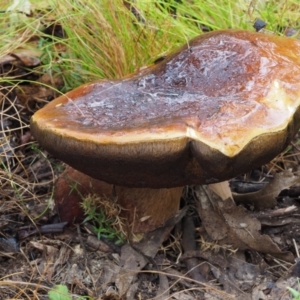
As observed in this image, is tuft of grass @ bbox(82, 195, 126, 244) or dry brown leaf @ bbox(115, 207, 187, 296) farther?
tuft of grass @ bbox(82, 195, 126, 244)

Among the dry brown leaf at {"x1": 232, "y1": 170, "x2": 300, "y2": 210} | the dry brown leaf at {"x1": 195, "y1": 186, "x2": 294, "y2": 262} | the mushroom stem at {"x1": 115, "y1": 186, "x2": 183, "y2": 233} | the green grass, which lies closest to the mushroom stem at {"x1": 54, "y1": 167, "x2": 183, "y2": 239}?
the mushroom stem at {"x1": 115, "y1": 186, "x2": 183, "y2": 233}

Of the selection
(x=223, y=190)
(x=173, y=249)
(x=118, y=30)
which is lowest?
(x=173, y=249)

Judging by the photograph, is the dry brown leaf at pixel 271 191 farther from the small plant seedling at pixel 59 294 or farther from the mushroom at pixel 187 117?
the small plant seedling at pixel 59 294

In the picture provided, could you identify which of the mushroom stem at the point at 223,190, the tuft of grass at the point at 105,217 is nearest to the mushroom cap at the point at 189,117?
the tuft of grass at the point at 105,217

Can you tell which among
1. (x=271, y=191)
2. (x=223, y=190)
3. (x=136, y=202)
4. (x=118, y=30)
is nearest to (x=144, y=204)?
(x=136, y=202)

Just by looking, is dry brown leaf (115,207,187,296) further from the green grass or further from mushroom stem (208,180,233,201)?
the green grass

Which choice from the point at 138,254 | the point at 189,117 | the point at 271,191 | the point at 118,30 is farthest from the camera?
the point at 118,30

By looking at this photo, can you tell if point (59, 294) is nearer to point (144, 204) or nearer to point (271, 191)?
point (144, 204)
